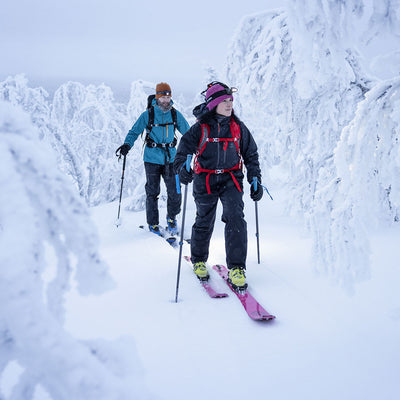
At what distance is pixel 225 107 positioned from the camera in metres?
3.69

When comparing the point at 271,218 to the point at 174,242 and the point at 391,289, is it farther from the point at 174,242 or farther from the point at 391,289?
the point at 391,289

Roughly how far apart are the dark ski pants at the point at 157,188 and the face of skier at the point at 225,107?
9.44ft

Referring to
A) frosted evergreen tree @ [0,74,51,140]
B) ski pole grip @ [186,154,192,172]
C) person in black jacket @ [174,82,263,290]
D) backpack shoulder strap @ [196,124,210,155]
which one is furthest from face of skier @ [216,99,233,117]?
frosted evergreen tree @ [0,74,51,140]

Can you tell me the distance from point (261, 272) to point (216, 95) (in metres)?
2.46

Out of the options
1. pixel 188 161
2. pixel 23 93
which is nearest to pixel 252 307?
pixel 188 161

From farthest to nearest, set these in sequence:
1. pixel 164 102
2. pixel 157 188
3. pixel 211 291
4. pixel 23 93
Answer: pixel 23 93 < pixel 157 188 < pixel 164 102 < pixel 211 291

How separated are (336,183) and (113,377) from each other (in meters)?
2.41

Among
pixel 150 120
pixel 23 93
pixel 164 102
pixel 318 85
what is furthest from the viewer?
pixel 23 93

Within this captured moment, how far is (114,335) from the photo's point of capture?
→ 2.68 metres

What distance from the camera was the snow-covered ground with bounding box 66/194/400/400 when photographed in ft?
6.88

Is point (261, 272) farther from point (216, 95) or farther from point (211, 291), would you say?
point (216, 95)

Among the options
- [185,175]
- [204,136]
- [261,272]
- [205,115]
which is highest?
[205,115]

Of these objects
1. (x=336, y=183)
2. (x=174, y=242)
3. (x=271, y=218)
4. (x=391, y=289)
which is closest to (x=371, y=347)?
(x=391, y=289)

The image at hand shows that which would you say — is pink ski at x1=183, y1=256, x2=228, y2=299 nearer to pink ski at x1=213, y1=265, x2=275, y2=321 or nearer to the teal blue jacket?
pink ski at x1=213, y1=265, x2=275, y2=321
